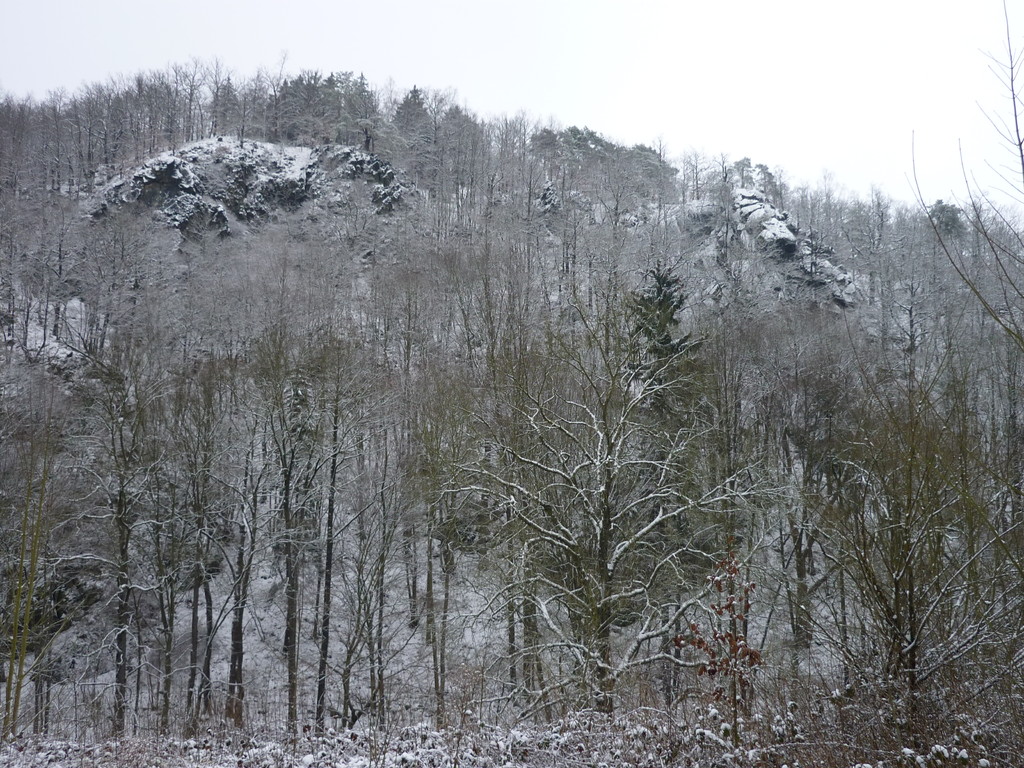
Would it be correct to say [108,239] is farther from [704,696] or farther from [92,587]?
[704,696]

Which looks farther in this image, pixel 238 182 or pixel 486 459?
pixel 238 182

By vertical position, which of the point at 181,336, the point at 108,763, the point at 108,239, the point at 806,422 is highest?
the point at 108,239

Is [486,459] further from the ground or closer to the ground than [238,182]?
closer to the ground

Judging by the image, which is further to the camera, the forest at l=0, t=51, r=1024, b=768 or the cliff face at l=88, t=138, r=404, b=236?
the cliff face at l=88, t=138, r=404, b=236

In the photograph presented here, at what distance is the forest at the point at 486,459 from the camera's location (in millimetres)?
5770

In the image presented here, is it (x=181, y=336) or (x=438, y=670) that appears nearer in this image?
(x=438, y=670)

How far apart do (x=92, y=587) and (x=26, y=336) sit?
20.2m

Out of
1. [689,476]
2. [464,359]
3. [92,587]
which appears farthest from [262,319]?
[689,476]

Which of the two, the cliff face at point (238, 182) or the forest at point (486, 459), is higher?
the cliff face at point (238, 182)

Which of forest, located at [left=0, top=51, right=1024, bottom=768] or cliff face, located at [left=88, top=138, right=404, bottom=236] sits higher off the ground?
cliff face, located at [left=88, top=138, right=404, bottom=236]

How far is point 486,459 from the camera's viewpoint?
12.6 m

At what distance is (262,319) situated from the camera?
1184 inches

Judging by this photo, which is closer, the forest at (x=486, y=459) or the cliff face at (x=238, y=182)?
the forest at (x=486, y=459)

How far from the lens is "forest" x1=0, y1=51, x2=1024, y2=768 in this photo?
5770 mm
